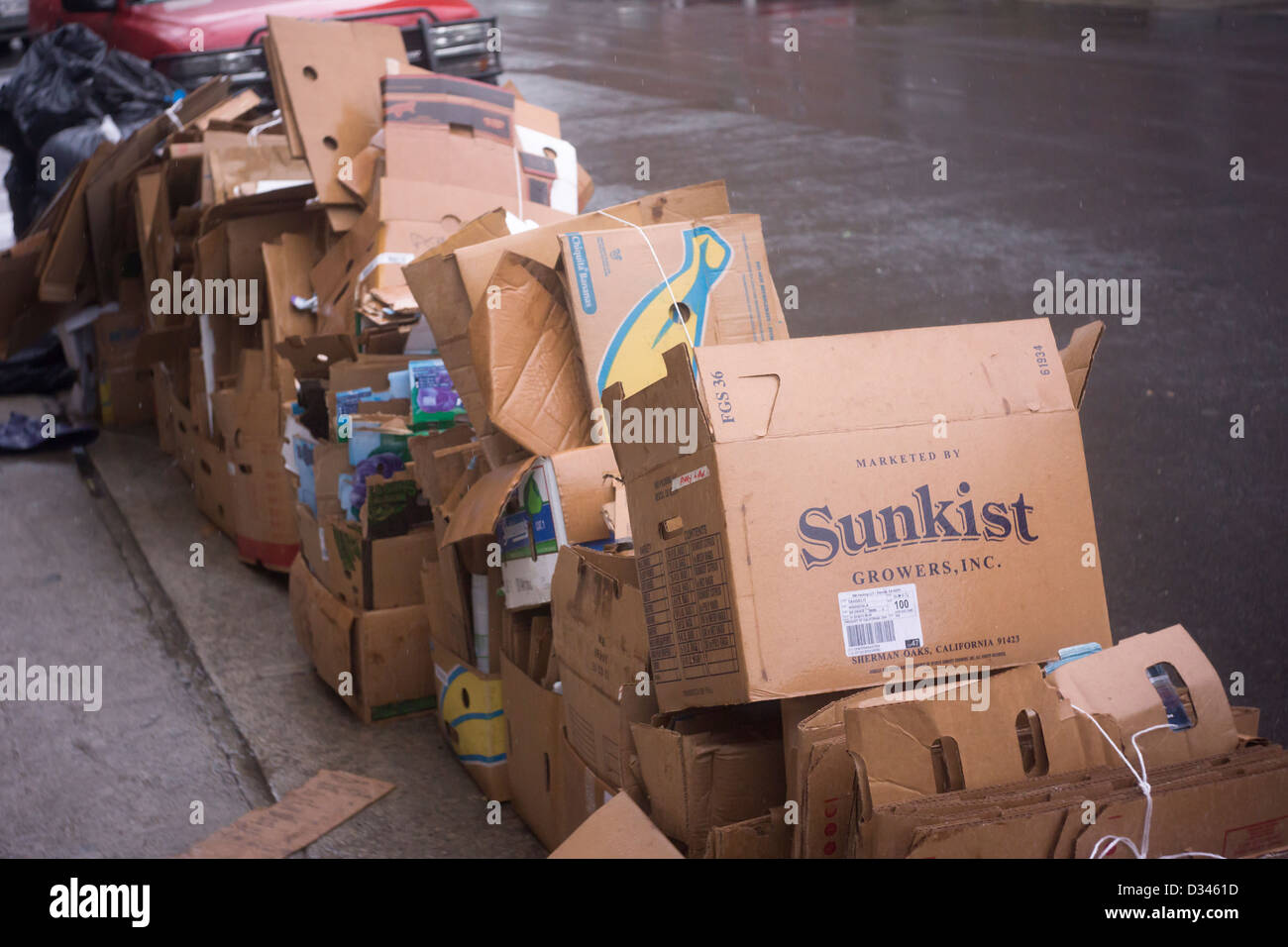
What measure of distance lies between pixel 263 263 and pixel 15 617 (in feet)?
4.96

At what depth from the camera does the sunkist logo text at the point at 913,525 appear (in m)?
2.04

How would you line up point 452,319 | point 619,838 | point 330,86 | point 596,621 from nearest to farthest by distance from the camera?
point 619,838
point 596,621
point 452,319
point 330,86

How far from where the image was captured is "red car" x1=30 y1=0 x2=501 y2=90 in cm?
751

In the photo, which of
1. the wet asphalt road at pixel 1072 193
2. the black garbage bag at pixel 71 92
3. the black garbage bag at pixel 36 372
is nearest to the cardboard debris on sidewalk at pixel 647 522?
the wet asphalt road at pixel 1072 193

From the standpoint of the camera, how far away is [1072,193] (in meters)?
7.89

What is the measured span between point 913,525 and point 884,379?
0.26 m

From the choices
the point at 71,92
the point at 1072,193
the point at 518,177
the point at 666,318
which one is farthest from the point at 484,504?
the point at 1072,193

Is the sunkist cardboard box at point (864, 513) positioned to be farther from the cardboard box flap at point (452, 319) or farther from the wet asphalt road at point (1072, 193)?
the cardboard box flap at point (452, 319)

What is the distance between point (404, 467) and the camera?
138 inches

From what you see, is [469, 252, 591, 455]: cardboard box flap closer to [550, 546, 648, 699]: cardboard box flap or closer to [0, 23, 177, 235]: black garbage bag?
[550, 546, 648, 699]: cardboard box flap

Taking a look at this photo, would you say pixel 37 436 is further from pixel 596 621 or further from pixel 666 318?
pixel 596 621

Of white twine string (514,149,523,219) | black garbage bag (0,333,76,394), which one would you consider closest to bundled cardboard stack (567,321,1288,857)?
white twine string (514,149,523,219)

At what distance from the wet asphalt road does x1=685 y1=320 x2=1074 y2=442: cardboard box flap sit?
0.06 metres
